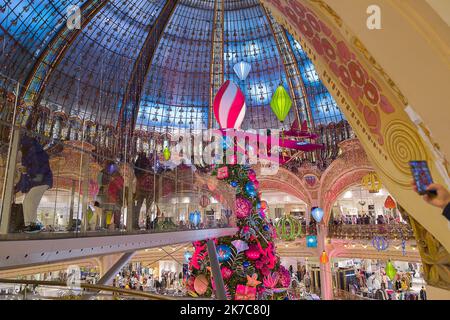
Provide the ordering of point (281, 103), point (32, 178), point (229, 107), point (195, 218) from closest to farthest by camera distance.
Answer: point (32, 178) → point (195, 218) → point (229, 107) → point (281, 103)

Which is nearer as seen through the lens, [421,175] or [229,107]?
[421,175]

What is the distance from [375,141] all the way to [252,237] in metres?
4.93

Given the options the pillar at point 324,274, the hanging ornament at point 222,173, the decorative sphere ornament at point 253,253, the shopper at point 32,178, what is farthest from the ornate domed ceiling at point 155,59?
the shopper at point 32,178

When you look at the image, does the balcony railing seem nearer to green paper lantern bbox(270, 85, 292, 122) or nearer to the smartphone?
green paper lantern bbox(270, 85, 292, 122)

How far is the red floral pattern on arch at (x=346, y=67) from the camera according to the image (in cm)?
278

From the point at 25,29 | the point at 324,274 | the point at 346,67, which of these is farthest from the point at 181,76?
the point at 346,67

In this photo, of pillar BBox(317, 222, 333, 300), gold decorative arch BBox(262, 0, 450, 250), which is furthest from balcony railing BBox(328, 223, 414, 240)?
gold decorative arch BBox(262, 0, 450, 250)

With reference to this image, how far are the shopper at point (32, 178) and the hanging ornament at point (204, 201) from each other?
4150mm

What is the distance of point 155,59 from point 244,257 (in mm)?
15356

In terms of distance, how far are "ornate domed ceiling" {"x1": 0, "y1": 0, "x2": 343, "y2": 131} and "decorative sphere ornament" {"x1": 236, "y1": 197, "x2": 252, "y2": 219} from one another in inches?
415

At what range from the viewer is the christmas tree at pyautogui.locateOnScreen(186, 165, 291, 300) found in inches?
277

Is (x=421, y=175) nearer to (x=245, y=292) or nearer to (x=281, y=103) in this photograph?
(x=245, y=292)

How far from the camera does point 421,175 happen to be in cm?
241

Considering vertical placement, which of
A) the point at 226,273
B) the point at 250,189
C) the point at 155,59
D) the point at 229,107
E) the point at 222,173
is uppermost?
the point at 155,59
